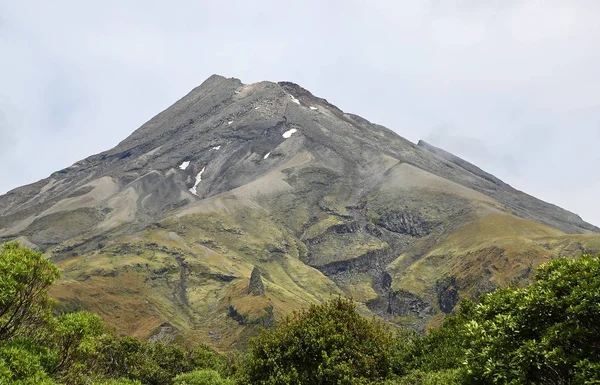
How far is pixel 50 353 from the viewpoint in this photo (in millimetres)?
21938

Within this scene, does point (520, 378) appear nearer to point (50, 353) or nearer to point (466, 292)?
point (50, 353)

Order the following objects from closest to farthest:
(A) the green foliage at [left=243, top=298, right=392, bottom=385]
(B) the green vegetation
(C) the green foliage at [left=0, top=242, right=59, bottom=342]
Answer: (B) the green vegetation, (C) the green foliage at [left=0, top=242, right=59, bottom=342], (A) the green foliage at [left=243, top=298, right=392, bottom=385]

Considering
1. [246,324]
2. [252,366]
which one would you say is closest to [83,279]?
[246,324]

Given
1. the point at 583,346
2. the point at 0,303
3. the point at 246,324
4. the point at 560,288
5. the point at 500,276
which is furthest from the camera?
the point at 500,276

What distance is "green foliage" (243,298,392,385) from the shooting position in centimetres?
2738

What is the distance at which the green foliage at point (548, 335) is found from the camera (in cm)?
1556

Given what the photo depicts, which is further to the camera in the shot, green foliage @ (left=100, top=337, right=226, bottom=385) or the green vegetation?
green foliage @ (left=100, top=337, right=226, bottom=385)

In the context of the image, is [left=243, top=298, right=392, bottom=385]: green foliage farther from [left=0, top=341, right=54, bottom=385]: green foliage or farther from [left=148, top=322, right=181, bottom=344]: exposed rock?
[left=148, top=322, right=181, bottom=344]: exposed rock

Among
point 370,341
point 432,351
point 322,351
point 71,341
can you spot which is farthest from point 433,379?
point 71,341

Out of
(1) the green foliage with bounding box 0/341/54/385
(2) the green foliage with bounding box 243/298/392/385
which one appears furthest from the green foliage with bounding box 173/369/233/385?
(1) the green foliage with bounding box 0/341/54/385

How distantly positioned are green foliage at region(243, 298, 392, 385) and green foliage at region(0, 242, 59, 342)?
511 inches

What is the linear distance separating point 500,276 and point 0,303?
598 ft

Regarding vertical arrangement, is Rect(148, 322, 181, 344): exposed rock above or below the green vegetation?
below

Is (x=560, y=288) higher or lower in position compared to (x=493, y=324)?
higher
